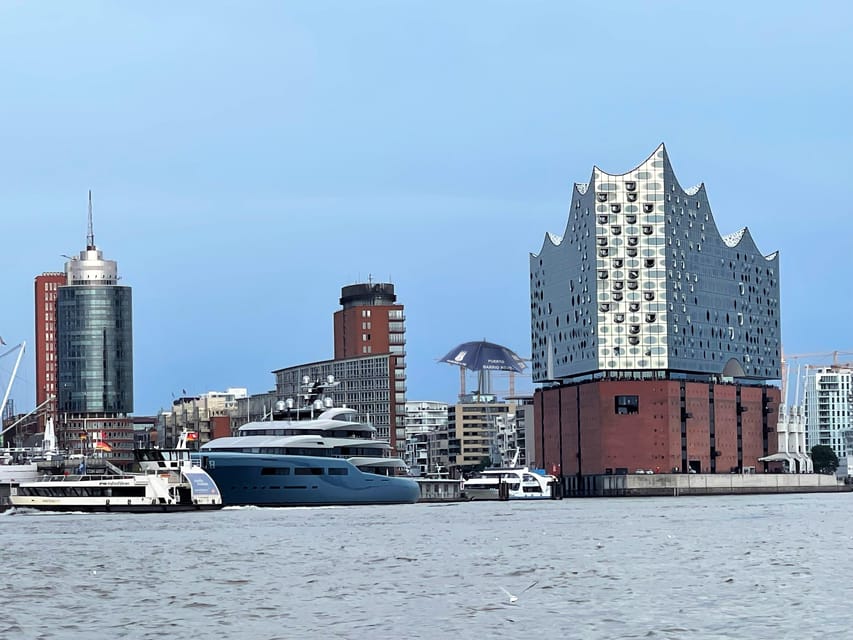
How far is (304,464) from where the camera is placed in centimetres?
14825

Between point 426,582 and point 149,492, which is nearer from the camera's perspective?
point 426,582

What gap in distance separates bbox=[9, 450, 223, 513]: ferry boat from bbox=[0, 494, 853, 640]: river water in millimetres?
31461

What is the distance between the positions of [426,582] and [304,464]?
87083mm

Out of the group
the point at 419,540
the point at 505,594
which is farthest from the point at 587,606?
the point at 419,540

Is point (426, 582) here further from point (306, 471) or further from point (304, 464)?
point (306, 471)

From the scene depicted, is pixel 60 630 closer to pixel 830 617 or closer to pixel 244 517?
pixel 830 617

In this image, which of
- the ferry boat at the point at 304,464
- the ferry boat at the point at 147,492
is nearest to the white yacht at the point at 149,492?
the ferry boat at the point at 147,492

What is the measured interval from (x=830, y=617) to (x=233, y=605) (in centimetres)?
1937

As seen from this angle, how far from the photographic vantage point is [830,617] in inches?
1891

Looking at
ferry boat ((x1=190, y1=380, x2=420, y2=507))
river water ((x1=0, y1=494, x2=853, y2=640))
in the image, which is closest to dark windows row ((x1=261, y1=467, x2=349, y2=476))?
ferry boat ((x1=190, y1=380, x2=420, y2=507))

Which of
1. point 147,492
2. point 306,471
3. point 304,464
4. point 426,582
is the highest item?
point 304,464

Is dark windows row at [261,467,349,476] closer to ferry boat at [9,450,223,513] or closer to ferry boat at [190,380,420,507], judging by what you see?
ferry boat at [190,380,420,507]

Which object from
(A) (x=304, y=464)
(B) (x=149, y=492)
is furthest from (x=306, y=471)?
(B) (x=149, y=492)

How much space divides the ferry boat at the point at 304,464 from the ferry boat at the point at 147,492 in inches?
139
